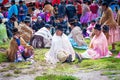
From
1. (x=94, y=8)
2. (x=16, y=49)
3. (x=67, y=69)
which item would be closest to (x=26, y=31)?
(x=16, y=49)

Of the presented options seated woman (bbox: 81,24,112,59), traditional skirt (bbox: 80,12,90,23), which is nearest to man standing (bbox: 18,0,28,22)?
traditional skirt (bbox: 80,12,90,23)

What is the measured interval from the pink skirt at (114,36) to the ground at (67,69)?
1.17m

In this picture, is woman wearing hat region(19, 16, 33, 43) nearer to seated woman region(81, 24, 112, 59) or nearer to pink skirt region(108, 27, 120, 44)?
pink skirt region(108, 27, 120, 44)

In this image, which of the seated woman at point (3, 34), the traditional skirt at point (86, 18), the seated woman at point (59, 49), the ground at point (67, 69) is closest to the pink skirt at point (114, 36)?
the ground at point (67, 69)

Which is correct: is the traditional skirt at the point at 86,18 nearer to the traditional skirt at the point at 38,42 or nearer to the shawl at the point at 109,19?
the traditional skirt at the point at 38,42

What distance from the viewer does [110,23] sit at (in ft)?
45.2

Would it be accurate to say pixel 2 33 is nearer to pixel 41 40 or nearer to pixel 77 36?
pixel 41 40

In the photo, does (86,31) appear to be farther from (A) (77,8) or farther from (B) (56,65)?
(B) (56,65)

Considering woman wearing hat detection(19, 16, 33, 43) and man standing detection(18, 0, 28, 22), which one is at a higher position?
man standing detection(18, 0, 28, 22)

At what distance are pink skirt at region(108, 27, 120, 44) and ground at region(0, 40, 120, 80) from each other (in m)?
1.17

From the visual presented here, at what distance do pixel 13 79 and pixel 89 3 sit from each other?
11794mm

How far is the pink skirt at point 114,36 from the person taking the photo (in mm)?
13844

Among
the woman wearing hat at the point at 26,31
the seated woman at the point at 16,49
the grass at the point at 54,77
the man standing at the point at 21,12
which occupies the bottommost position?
the grass at the point at 54,77

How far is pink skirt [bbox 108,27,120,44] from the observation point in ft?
45.4
